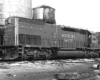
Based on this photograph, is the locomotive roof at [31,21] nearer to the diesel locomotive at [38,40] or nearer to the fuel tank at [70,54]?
the diesel locomotive at [38,40]

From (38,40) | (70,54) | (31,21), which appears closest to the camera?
(31,21)

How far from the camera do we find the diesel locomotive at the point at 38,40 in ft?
43.5

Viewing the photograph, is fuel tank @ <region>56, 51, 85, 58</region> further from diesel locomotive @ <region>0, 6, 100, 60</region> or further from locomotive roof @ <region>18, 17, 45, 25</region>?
locomotive roof @ <region>18, 17, 45, 25</region>

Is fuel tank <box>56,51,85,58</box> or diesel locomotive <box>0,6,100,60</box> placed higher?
diesel locomotive <box>0,6,100,60</box>

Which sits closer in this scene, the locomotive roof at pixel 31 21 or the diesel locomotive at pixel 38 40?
the diesel locomotive at pixel 38 40

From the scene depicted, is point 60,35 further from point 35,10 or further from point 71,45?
point 35,10

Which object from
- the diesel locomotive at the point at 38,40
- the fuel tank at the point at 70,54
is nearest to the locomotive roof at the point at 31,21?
the diesel locomotive at the point at 38,40

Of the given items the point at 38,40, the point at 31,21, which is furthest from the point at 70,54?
the point at 31,21

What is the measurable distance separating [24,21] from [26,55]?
3041 millimetres

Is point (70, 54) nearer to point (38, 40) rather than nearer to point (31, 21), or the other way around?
point (38, 40)

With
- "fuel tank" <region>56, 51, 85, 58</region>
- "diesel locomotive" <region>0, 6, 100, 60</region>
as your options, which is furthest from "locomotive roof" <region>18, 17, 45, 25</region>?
"fuel tank" <region>56, 51, 85, 58</region>

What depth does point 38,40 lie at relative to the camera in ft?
48.9

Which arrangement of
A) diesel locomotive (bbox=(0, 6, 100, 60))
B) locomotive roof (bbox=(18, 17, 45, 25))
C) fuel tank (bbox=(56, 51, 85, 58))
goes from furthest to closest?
fuel tank (bbox=(56, 51, 85, 58))
locomotive roof (bbox=(18, 17, 45, 25))
diesel locomotive (bbox=(0, 6, 100, 60))

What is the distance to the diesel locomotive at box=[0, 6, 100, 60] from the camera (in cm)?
1327
